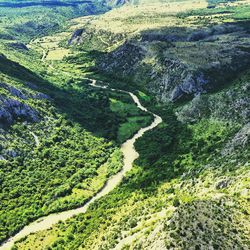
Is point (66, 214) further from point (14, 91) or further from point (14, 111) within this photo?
point (14, 91)

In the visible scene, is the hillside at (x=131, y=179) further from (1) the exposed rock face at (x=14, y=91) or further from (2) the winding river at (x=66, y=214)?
Answer: (2) the winding river at (x=66, y=214)

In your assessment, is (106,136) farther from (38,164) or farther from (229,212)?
(229,212)

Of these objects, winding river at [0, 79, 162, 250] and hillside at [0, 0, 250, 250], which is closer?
hillside at [0, 0, 250, 250]

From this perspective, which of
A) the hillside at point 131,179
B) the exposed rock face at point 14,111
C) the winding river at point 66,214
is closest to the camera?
the hillside at point 131,179

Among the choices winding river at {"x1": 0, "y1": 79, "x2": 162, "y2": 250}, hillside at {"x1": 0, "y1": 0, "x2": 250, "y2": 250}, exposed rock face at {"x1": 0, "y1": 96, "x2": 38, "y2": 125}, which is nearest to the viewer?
hillside at {"x1": 0, "y1": 0, "x2": 250, "y2": 250}

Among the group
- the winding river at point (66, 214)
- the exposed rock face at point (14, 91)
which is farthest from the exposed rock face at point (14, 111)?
the winding river at point (66, 214)

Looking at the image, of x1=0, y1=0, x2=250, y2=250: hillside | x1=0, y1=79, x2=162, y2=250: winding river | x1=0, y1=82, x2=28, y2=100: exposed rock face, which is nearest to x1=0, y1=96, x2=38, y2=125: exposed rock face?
x1=0, y1=0, x2=250, y2=250: hillside

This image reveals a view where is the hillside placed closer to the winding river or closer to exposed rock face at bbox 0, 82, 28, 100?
exposed rock face at bbox 0, 82, 28, 100

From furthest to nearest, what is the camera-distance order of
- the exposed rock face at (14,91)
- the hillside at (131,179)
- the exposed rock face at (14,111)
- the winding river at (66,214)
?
the exposed rock face at (14,91) < the exposed rock face at (14,111) < the winding river at (66,214) < the hillside at (131,179)

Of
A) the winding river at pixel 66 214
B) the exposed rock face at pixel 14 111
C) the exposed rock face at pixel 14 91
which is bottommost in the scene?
the winding river at pixel 66 214

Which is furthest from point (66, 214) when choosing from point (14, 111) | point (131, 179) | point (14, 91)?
point (14, 91)

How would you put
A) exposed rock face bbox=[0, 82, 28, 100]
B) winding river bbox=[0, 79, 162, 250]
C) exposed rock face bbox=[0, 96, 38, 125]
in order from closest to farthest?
winding river bbox=[0, 79, 162, 250] < exposed rock face bbox=[0, 96, 38, 125] < exposed rock face bbox=[0, 82, 28, 100]
